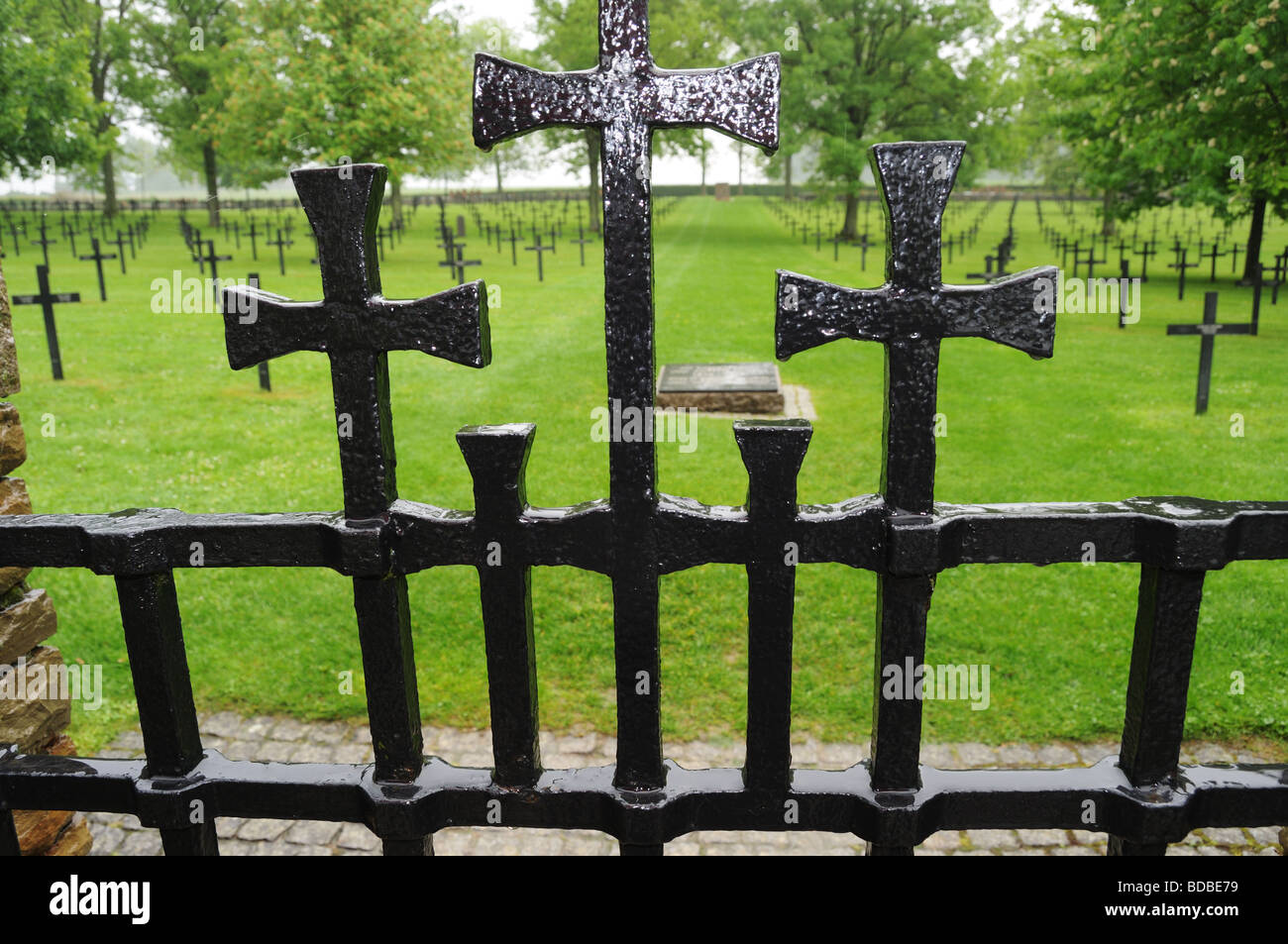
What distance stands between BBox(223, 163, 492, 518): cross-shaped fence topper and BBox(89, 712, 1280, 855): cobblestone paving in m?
2.35

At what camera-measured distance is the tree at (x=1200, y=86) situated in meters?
13.5

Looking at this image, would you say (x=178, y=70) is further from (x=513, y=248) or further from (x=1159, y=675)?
(x=1159, y=675)

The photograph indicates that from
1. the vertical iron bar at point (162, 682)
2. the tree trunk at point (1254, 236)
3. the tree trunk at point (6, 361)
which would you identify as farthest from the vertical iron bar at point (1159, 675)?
the tree trunk at point (1254, 236)

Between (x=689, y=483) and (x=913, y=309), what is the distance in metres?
7.25

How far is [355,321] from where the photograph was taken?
184 cm

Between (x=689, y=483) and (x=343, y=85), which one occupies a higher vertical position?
(x=343, y=85)

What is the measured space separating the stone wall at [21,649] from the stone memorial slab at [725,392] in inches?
345

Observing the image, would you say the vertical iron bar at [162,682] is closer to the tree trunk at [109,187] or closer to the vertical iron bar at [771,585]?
the vertical iron bar at [771,585]

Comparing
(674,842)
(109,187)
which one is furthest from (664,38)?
(674,842)

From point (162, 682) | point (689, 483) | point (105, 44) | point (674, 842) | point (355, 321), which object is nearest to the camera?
point (355, 321)

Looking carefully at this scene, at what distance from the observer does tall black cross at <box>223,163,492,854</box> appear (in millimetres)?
1779

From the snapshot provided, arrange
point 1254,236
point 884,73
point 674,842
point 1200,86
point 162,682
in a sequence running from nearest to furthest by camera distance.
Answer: point 162,682, point 674,842, point 1200,86, point 1254,236, point 884,73

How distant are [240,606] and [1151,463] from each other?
8.55m
